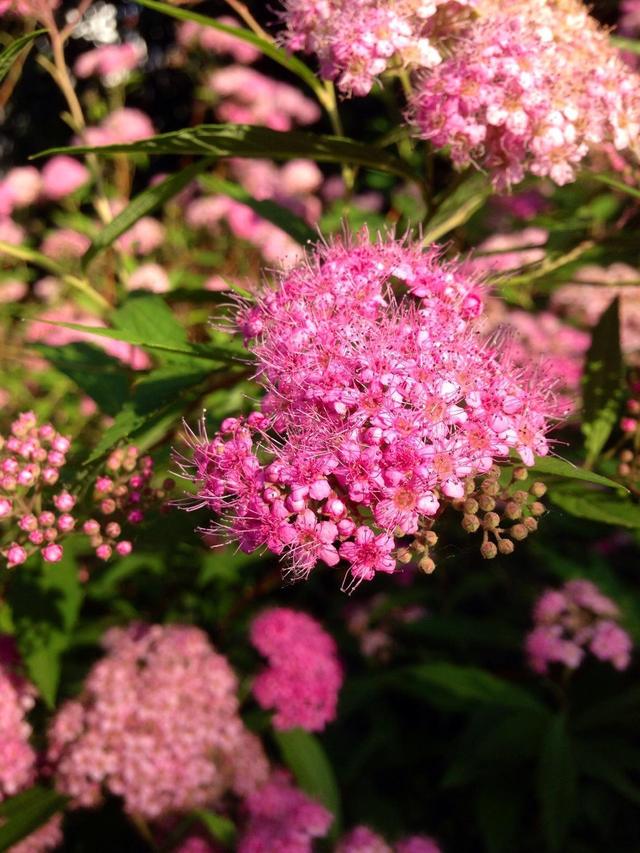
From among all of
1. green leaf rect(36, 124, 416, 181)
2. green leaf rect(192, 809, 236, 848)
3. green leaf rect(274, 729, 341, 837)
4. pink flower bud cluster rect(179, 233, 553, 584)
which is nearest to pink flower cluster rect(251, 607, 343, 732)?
green leaf rect(274, 729, 341, 837)

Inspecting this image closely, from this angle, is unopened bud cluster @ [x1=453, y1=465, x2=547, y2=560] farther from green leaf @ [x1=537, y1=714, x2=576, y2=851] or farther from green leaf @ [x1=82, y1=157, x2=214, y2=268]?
green leaf @ [x1=537, y1=714, x2=576, y2=851]

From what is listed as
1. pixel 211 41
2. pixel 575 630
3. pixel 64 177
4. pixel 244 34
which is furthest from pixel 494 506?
pixel 211 41

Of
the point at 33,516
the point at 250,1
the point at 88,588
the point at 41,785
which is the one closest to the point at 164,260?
the point at 250,1

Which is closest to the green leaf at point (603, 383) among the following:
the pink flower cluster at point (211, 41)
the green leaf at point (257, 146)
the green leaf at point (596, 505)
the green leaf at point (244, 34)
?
the green leaf at point (596, 505)

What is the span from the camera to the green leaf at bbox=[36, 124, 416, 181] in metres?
1.00

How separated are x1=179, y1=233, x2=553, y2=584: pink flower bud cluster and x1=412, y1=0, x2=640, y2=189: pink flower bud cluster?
0.26 meters

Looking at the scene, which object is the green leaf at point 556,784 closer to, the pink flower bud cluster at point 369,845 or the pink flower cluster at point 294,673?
the pink flower bud cluster at point 369,845

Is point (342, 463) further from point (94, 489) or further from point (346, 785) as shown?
point (346, 785)

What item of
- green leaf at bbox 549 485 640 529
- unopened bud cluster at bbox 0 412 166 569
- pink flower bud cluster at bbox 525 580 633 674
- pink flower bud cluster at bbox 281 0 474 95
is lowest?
pink flower bud cluster at bbox 525 580 633 674

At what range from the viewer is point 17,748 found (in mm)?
1404

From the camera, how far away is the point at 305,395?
839 millimetres

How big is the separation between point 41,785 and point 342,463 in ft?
3.55

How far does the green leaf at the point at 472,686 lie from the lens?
6.09 feet

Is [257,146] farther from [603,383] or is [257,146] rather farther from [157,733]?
[157,733]
